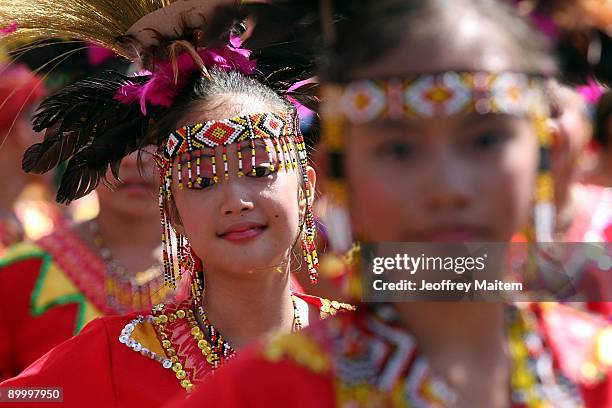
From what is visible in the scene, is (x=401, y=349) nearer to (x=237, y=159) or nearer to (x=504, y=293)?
(x=504, y=293)

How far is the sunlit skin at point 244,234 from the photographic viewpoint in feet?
9.30

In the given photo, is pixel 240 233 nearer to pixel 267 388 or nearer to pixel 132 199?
pixel 267 388

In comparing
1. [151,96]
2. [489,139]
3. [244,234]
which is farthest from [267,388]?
[151,96]

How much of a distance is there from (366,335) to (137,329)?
51.7 inches

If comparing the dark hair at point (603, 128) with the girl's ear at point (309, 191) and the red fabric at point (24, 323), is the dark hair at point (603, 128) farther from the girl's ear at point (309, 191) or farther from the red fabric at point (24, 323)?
the red fabric at point (24, 323)

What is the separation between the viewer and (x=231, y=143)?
2.90 m

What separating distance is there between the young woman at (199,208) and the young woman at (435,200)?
1106 millimetres

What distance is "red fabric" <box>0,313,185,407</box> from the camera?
112 inches

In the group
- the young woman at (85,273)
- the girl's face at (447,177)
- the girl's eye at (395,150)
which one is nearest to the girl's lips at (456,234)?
the girl's face at (447,177)

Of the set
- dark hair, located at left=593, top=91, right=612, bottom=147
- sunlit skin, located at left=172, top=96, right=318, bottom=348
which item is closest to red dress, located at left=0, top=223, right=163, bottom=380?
sunlit skin, located at left=172, top=96, right=318, bottom=348

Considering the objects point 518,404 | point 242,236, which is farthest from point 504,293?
point 242,236

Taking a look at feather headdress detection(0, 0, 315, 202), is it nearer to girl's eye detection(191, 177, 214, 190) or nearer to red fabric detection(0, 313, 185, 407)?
girl's eye detection(191, 177, 214, 190)

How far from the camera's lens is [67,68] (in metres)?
3.45

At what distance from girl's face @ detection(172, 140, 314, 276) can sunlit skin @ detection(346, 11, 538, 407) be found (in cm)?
115
